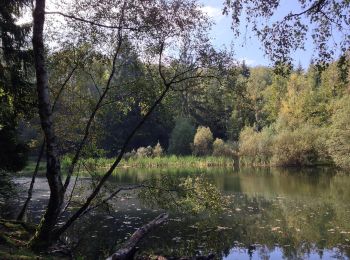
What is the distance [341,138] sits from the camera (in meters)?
37.2

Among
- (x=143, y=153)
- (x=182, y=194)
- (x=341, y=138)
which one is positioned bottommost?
(x=182, y=194)

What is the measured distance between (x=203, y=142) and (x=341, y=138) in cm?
2020

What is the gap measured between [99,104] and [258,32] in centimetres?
502

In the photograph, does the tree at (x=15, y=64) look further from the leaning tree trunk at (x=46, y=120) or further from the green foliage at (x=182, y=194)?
the green foliage at (x=182, y=194)

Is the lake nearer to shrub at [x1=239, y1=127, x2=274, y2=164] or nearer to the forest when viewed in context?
the forest

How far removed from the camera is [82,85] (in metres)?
11.8

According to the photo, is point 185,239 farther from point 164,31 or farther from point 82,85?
point 164,31

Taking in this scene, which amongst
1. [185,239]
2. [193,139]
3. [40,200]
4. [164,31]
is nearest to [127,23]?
[164,31]

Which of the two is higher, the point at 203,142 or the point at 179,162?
the point at 203,142

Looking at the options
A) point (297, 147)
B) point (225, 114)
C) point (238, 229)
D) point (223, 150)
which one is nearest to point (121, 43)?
point (238, 229)

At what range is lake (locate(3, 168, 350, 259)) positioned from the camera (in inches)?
488

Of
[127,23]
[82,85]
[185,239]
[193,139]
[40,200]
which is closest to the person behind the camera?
[127,23]

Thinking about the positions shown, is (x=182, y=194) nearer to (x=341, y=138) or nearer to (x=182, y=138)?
(x=341, y=138)

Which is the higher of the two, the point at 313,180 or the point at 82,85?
the point at 82,85
